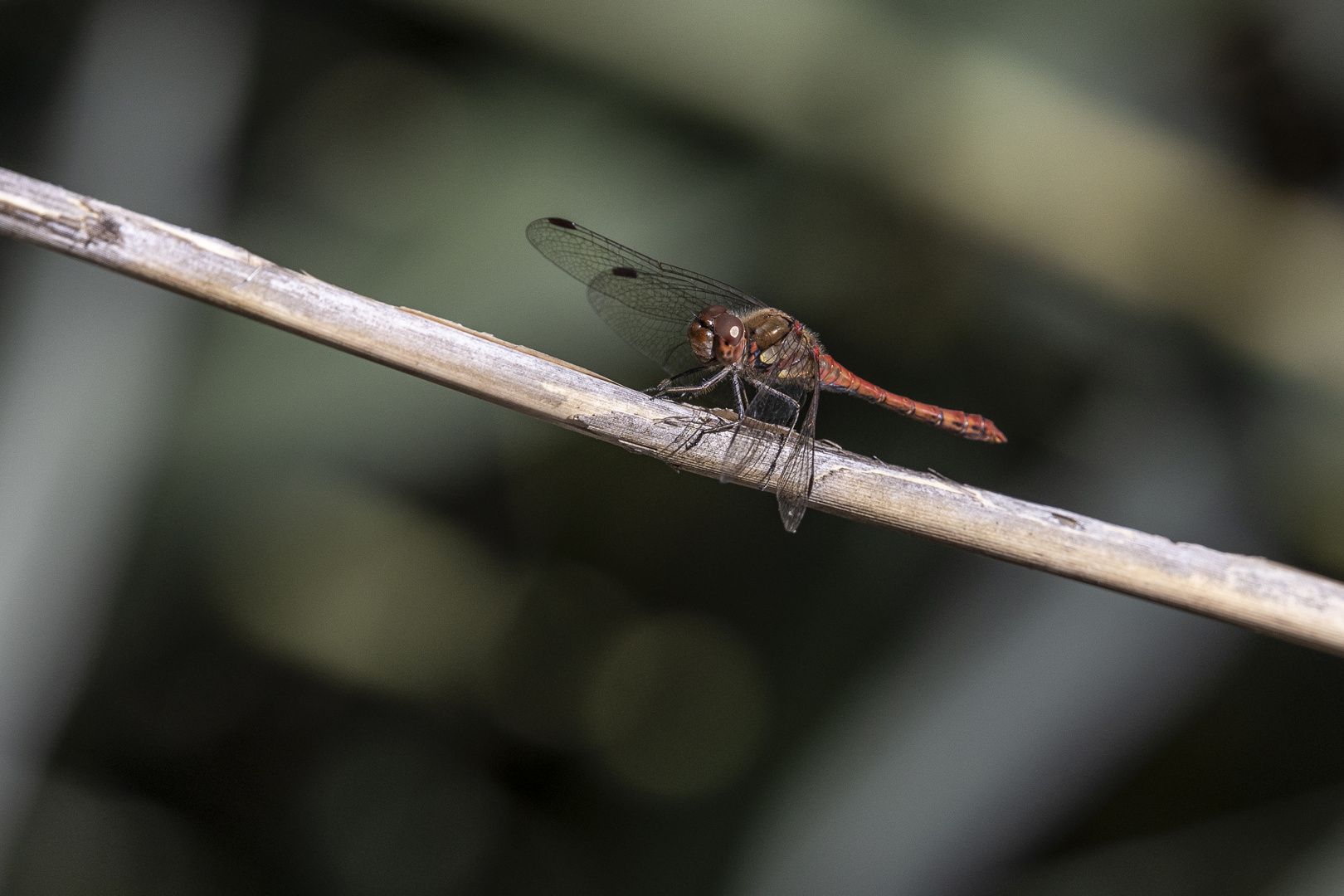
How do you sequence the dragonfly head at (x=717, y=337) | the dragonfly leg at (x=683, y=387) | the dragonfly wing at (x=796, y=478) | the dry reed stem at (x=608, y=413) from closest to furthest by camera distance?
the dry reed stem at (x=608, y=413)
the dragonfly wing at (x=796, y=478)
the dragonfly leg at (x=683, y=387)
the dragonfly head at (x=717, y=337)

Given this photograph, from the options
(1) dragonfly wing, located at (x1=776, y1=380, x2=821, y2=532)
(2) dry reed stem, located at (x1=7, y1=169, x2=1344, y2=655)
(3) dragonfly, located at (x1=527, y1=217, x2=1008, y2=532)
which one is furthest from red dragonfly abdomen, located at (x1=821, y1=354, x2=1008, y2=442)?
(2) dry reed stem, located at (x1=7, y1=169, x2=1344, y2=655)

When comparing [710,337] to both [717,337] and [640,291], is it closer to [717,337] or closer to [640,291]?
[717,337]

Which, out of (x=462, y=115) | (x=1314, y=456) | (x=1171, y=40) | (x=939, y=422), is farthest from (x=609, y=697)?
(x=1171, y=40)

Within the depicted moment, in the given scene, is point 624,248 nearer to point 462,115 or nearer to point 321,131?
point 462,115

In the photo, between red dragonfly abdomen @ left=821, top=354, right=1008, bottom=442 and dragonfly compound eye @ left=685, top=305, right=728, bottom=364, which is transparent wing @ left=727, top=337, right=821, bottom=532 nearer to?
red dragonfly abdomen @ left=821, top=354, right=1008, bottom=442

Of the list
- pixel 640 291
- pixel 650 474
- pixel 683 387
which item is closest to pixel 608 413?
pixel 650 474

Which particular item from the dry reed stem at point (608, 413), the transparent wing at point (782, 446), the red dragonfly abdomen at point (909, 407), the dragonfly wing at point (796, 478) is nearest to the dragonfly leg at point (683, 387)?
the transparent wing at point (782, 446)

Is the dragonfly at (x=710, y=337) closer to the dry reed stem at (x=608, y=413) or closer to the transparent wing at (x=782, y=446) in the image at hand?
the transparent wing at (x=782, y=446)
